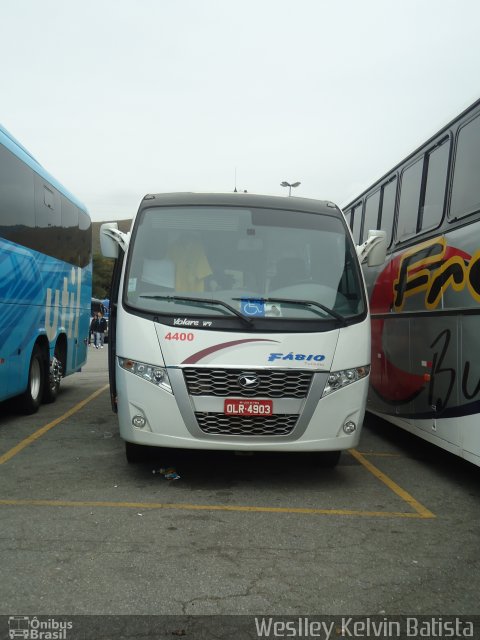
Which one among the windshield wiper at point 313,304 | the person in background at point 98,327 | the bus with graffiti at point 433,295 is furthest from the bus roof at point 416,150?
the person in background at point 98,327

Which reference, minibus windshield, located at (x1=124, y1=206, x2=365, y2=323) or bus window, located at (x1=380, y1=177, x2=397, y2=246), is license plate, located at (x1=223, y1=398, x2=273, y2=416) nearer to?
minibus windshield, located at (x1=124, y1=206, x2=365, y2=323)

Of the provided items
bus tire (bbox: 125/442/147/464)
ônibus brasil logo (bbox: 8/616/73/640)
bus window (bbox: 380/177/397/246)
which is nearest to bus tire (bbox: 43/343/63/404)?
bus tire (bbox: 125/442/147/464)

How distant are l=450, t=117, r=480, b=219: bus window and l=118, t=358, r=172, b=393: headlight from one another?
3.27 meters

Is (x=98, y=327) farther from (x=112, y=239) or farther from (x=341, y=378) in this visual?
(x=341, y=378)

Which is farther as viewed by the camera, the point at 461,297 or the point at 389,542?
the point at 461,297

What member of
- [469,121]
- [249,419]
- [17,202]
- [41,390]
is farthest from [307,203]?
[41,390]

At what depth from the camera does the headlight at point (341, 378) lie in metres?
6.23

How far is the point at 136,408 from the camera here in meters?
6.21

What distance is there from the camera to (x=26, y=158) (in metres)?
10.1

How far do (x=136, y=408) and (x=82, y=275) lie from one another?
811 centimetres

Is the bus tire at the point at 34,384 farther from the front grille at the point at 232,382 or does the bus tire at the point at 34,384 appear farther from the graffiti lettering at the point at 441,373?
the graffiti lettering at the point at 441,373

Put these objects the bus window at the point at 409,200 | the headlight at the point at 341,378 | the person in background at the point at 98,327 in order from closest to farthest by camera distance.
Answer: the headlight at the point at 341,378, the bus window at the point at 409,200, the person in background at the point at 98,327

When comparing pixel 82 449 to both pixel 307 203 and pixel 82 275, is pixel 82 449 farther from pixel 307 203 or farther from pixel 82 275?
pixel 82 275

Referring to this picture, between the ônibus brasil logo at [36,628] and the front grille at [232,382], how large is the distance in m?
2.81
